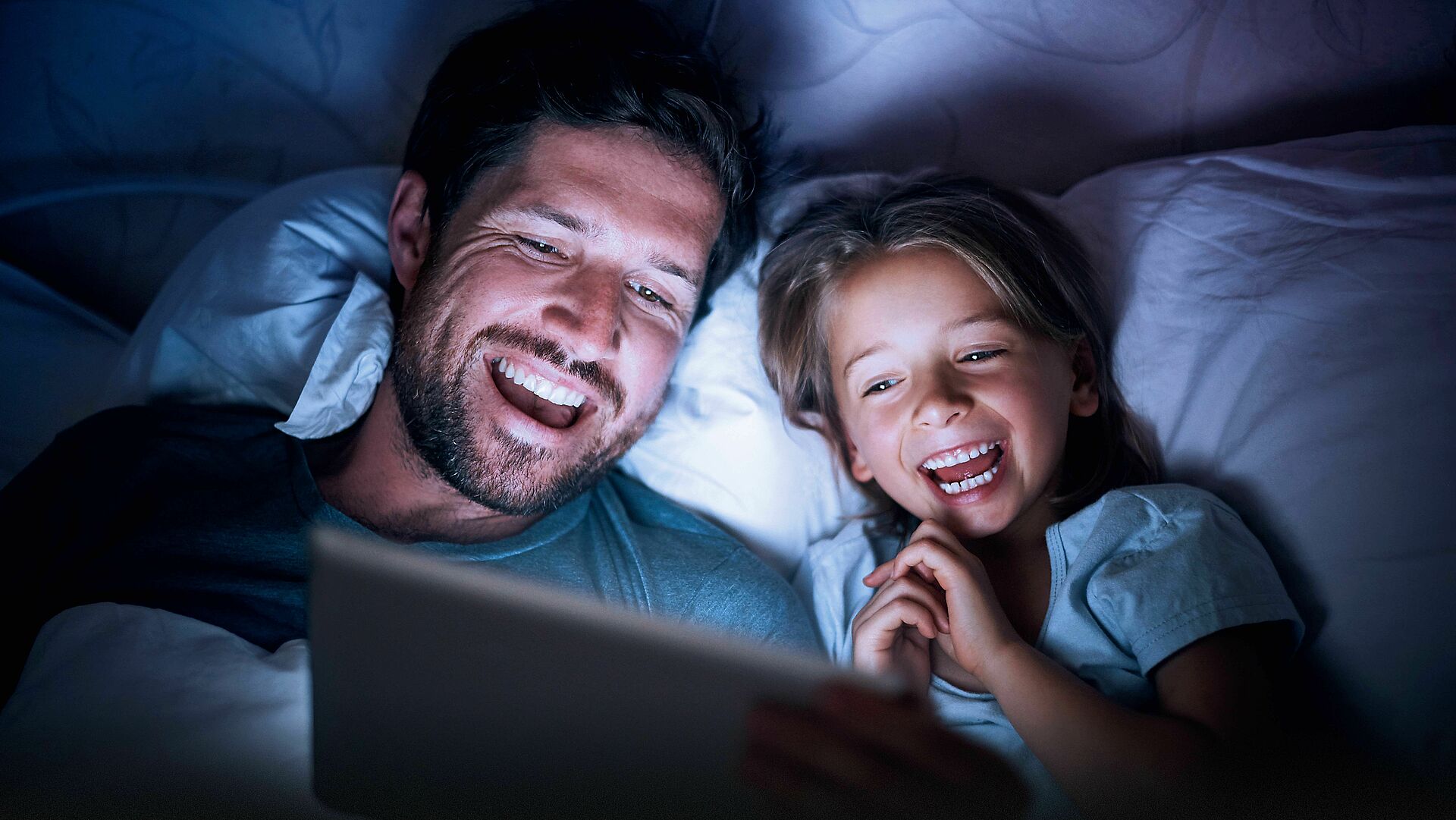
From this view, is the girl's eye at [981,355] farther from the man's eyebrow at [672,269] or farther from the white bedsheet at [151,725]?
Result: the white bedsheet at [151,725]

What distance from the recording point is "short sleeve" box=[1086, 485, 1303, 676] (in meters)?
0.66

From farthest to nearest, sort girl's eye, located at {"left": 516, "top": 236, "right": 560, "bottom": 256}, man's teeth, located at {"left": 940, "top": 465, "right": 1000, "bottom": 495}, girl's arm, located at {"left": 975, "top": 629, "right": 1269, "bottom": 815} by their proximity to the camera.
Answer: girl's eye, located at {"left": 516, "top": 236, "right": 560, "bottom": 256} < man's teeth, located at {"left": 940, "top": 465, "right": 1000, "bottom": 495} < girl's arm, located at {"left": 975, "top": 629, "right": 1269, "bottom": 815}

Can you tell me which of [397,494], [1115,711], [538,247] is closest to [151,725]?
[397,494]

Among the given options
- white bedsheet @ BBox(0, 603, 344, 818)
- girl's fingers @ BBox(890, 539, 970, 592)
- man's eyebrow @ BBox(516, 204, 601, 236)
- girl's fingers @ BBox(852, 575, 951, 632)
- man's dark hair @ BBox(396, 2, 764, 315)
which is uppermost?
man's dark hair @ BBox(396, 2, 764, 315)

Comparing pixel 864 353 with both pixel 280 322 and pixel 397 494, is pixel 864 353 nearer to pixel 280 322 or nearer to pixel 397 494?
pixel 397 494

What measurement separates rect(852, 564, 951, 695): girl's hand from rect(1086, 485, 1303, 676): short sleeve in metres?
0.16

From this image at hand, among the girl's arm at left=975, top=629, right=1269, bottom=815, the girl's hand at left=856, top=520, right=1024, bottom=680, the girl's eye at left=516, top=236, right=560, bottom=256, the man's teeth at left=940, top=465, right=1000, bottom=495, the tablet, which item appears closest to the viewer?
the tablet

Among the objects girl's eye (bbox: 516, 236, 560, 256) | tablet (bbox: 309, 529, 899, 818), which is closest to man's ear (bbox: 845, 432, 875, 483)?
girl's eye (bbox: 516, 236, 560, 256)

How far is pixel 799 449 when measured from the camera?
101 cm

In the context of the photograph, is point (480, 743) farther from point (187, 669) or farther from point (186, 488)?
point (186, 488)

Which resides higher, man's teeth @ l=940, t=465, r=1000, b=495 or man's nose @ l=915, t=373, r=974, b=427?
man's nose @ l=915, t=373, r=974, b=427

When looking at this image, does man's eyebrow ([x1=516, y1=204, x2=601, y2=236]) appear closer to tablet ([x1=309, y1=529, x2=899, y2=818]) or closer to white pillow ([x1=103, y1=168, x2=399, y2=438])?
white pillow ([x1=103, y1=168, x2=399, y2=438])

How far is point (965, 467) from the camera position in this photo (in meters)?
0.84

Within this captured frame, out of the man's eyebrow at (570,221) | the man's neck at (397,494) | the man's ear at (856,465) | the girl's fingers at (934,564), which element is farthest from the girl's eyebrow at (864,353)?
the man's neck at (397,494)
